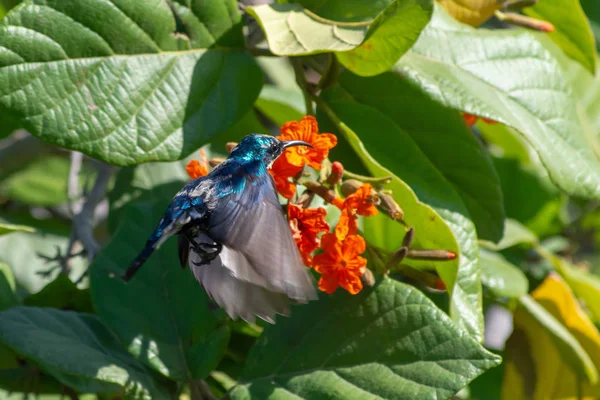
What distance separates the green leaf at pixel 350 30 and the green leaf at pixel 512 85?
111mm

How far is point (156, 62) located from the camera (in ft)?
4.25

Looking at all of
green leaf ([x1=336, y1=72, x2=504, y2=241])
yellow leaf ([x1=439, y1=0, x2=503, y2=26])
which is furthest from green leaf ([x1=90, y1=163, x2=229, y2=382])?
yellow leaf ([x1=439, y1=0, x2=503, y2=26])

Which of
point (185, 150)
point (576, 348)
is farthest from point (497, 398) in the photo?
point (185, 150)

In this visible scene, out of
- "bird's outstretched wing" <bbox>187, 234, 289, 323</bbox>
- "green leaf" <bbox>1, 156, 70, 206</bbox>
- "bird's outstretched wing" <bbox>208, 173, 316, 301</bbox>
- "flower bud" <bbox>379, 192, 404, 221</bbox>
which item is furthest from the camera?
"green leaf" <bbox>1, 156, 70, 206</bbox>

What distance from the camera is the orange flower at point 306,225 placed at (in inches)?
46.1

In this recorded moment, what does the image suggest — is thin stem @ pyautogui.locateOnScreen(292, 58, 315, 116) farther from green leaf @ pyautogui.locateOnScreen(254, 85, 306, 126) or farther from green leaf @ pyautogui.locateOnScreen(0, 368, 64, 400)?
green leaf @ pyautogui.locateOnScreen(0, 368, 64, 400)

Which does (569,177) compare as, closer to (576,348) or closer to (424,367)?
(424,367)

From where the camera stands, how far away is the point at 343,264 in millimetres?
1148

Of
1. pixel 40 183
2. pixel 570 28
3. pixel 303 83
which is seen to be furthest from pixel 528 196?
pixel 40 183

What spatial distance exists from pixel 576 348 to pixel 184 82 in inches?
44.0

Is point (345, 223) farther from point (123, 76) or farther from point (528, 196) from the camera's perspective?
point (528, 196)

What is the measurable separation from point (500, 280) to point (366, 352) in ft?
1.80

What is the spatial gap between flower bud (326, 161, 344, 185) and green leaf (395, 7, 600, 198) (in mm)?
232

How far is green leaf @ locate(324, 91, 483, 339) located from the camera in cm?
125
